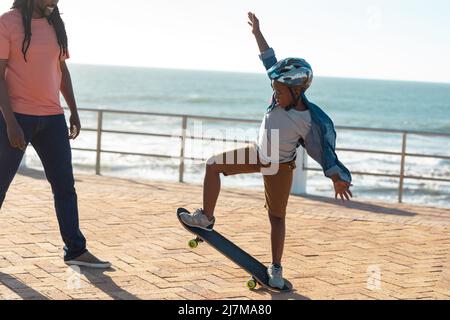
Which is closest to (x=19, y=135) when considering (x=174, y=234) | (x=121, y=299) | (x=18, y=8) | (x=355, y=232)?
(x=18, y=8)

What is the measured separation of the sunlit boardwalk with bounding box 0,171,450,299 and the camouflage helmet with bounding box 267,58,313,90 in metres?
1.33

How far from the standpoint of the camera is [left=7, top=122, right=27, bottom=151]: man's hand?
5309 mm

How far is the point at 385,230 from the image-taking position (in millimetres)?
8016

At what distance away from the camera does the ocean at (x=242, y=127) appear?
2302 centimetres

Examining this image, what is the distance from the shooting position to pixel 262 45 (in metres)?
5.69

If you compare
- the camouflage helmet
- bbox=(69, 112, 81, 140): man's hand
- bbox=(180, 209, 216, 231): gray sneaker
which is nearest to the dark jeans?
bbox=(69, 112, 81, 140): man's hand

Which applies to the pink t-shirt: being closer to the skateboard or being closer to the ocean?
the skateboard

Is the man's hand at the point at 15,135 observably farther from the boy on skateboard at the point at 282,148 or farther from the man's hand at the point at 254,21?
the man's hand at the point at 254,21

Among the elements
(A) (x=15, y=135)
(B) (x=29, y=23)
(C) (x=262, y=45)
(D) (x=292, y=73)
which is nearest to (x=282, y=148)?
(D) (x=292, y=73)

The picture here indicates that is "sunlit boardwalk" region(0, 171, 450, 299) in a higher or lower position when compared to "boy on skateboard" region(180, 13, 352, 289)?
lower

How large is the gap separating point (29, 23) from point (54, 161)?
91 centimetres

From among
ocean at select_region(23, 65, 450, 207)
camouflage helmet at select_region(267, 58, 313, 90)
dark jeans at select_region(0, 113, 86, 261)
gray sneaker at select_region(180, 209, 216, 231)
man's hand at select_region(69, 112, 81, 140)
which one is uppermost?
camouflage helmet at select_region(267, 58, 313, 90)

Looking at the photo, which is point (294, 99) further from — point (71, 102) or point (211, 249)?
point (211, 249)

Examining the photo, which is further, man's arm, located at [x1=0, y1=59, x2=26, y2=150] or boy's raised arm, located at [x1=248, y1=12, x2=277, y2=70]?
boy's raised arm, located at [x1=248, y1=12, x2=277, y2=70]
